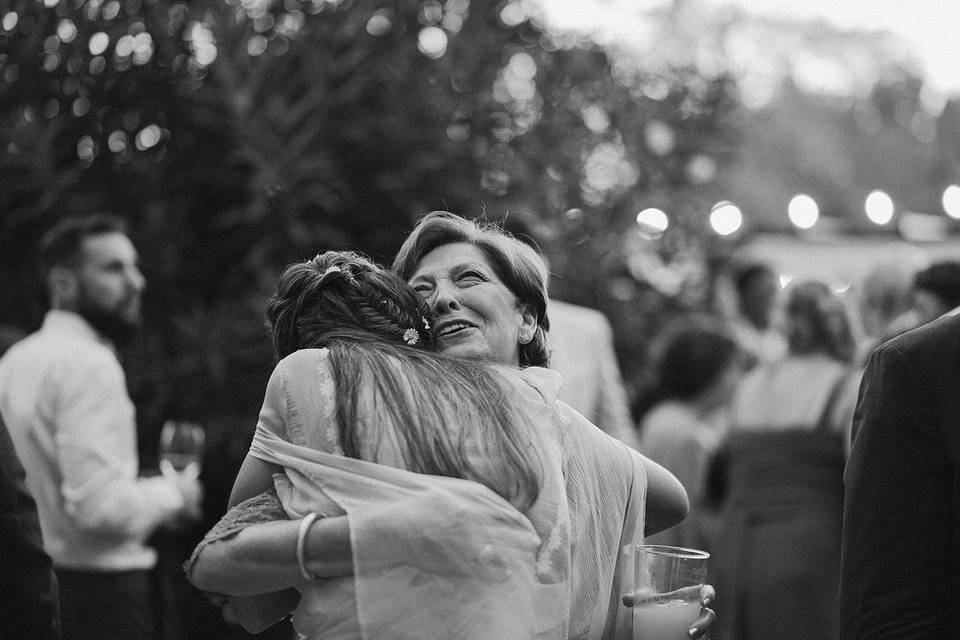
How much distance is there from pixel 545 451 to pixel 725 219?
310 inches

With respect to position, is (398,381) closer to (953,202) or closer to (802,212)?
(802,212)

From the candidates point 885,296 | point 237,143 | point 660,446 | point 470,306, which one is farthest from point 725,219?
point 470,306

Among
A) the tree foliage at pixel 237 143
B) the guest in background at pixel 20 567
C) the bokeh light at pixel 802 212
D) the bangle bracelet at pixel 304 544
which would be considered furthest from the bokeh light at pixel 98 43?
the bokeh light at pixel 802 212

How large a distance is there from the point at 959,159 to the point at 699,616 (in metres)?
20.8

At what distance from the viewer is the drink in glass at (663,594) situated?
2.48 meters

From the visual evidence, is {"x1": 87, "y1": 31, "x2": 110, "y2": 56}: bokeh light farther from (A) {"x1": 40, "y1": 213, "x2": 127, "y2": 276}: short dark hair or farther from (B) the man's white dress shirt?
(B) the man's white dress shirt

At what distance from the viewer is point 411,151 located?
663cm

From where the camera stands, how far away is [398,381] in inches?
91.9

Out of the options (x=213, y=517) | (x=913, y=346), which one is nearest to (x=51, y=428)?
(x=213, y=517)

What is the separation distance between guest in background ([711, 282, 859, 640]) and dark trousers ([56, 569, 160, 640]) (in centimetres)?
276

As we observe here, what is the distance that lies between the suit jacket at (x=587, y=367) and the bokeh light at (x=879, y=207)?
26.4ft

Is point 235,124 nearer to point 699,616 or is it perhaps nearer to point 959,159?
point 699,616

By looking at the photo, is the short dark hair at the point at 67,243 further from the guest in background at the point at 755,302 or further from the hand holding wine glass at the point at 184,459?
the guest in background at the point at 755,302

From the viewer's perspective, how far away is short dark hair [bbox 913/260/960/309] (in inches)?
205
